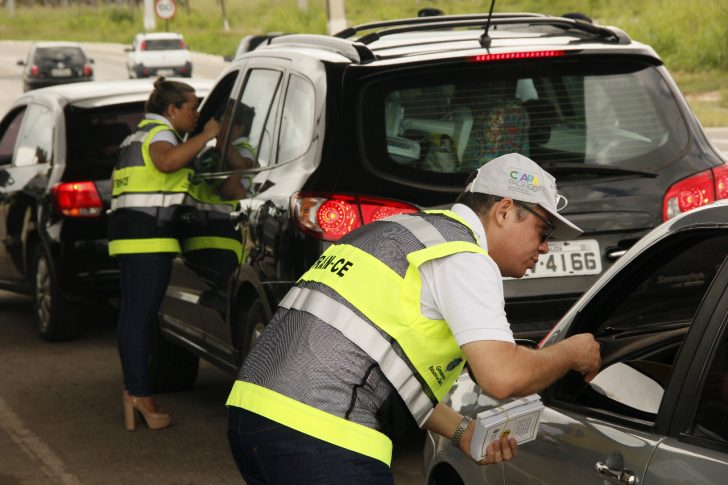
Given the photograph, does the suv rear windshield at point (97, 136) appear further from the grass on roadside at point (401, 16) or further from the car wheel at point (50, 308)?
the grass on roadside at point (401, 16)

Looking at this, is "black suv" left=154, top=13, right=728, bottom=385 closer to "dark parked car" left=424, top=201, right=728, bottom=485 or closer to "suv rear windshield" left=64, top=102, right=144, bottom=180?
"dark parked car" left=424, top=201, right=728, bottom=485

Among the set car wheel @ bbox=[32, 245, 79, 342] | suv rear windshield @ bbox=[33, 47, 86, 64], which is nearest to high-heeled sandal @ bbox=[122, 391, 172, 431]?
car wheel @ bbox=[32, 245, 79, 342]

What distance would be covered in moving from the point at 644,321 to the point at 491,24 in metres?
3.01

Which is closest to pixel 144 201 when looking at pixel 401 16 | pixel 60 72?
pixel 60 72

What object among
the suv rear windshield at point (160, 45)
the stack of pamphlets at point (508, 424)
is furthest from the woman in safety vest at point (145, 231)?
the suv rear windshield at point (160, 45)

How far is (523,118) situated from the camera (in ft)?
20.0

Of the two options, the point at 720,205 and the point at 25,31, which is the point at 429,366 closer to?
the point at 720,205

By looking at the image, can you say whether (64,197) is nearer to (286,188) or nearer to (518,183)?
(286,188)

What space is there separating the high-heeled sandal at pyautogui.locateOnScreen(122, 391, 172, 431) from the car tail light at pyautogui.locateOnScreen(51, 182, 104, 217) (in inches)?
98.9

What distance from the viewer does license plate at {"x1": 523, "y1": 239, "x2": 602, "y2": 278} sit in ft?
19.2

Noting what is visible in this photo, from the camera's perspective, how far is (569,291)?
5.84m

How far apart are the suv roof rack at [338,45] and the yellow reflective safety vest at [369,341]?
2.91m

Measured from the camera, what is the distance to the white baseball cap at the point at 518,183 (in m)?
3.30

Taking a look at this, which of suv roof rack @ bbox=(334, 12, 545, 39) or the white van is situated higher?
suv roof rack @ bbox=(334, 12, 545, 39)
